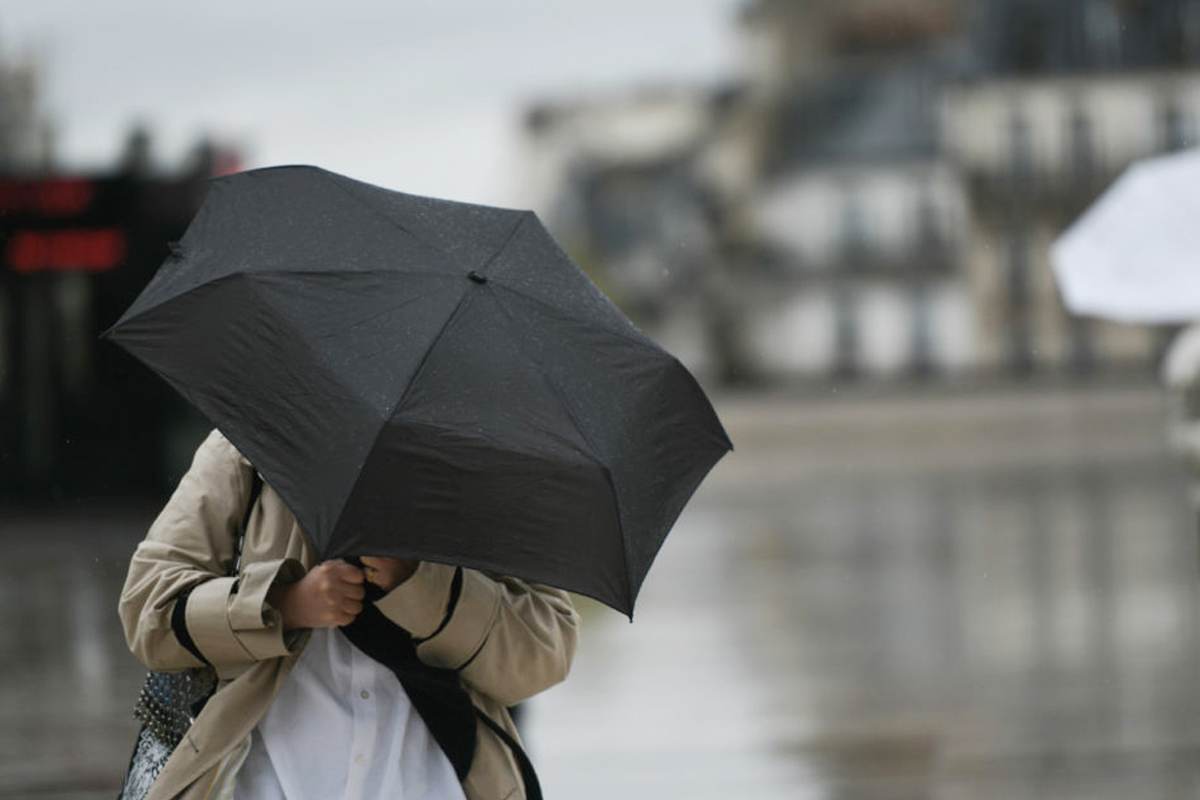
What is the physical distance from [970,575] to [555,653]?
10712 millimetres

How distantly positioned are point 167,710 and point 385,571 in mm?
377

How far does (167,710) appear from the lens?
8.97 feet

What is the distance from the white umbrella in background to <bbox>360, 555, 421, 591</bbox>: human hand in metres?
2.90

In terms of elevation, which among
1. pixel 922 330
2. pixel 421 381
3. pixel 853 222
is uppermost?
pixel 421 381

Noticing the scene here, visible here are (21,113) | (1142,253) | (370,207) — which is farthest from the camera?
(21,113)

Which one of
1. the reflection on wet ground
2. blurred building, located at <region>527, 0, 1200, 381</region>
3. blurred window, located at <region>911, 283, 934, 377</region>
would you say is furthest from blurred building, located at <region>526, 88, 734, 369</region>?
the reflection on wet ground

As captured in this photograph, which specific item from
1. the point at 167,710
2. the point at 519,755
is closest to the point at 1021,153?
the point at 519,755

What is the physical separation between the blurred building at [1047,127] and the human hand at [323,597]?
5705cm

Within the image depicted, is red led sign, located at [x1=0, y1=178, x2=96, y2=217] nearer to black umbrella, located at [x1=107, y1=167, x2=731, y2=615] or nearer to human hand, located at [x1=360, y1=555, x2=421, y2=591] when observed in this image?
black umbrella, located at [x1=107, y1=167, x2=731, y2=615]

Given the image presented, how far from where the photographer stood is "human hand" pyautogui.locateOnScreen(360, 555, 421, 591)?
8.54 ft

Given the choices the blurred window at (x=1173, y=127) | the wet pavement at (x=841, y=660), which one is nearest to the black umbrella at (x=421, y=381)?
the wet pavement at (x=841, y=660)

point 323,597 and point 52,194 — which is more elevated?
point 323,597

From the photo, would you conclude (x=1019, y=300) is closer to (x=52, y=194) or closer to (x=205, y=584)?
(x=52, y=194)

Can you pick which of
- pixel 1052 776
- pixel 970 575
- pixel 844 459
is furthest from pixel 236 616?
pixel 844 459
